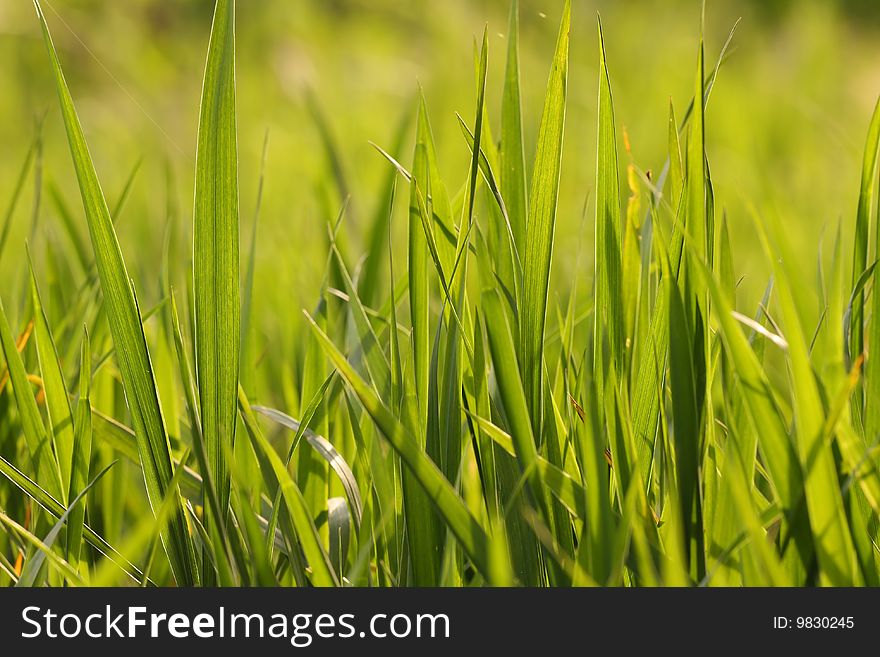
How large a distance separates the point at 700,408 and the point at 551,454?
0.07 m

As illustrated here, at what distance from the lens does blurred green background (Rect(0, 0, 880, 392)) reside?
1174 millimetres

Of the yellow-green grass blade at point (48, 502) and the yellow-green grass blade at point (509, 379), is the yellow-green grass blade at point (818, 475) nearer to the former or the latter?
the yellow-green grass blade at point (509, 379)

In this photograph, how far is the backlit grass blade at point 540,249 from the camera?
39cm

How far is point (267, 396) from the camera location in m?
0.74

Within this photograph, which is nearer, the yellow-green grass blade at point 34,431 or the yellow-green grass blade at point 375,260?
the yellow-green grass blade at point 34,431

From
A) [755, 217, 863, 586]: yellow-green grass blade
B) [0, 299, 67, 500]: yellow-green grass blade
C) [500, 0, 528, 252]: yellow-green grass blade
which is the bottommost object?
[755, 217, 863, 586]: yellow-green grass blade

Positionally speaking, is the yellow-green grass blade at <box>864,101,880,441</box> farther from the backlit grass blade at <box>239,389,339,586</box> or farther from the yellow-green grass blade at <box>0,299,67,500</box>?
the yellow-green grass blade at <box>0,299,67,500</box>

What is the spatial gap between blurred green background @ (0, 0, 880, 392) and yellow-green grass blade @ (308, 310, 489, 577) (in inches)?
17.2

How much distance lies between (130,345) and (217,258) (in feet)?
0.17

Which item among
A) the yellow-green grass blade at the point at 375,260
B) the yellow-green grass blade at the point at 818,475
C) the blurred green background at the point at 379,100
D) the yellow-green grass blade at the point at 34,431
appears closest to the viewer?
the yellow-green grass blade at the point at 818,475

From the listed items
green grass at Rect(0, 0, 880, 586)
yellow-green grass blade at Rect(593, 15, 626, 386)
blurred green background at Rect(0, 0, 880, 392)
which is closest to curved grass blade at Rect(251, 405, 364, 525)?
green grass at Rect(0, 0, 880, 586)

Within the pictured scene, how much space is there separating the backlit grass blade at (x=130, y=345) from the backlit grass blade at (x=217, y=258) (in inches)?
0.8

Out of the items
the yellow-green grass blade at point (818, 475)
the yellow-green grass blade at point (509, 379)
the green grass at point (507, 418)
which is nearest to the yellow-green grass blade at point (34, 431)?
the green grass at point (507, 418)
